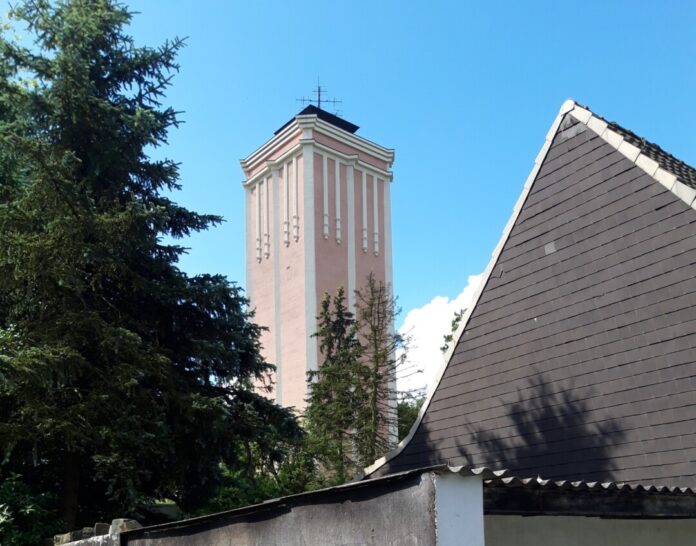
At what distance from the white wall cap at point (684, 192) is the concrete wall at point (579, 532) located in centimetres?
354

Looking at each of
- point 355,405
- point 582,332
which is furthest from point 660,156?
point 355,405

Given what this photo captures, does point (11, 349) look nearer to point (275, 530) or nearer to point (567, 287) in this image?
point (275, 530)

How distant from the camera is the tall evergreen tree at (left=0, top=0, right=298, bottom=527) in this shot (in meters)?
10.3

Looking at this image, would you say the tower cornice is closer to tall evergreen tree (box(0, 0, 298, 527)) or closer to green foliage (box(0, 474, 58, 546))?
tall evergreen tree (box(0, 0, 298, 527))

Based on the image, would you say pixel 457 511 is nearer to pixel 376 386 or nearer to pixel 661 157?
pixel 661 157

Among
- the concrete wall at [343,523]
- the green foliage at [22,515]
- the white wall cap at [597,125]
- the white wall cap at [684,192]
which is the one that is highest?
the white wall cap at [597,125]

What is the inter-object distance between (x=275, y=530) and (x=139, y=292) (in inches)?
297

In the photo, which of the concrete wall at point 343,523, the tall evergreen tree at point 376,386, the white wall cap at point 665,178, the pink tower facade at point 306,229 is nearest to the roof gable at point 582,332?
the white wall cap at point 665,178

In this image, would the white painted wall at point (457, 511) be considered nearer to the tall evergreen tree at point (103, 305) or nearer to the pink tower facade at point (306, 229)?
the tall evergreen tree at point (103, 305)

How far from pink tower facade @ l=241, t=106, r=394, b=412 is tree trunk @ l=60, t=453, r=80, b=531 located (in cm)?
1934

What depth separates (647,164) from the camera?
9.16 m

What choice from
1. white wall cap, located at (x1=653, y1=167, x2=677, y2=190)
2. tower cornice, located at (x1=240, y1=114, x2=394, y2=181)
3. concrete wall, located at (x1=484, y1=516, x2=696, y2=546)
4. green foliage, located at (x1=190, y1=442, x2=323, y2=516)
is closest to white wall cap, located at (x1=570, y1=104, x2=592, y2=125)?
white wall cap, located at (x1=653, y1=167, x2=677, y2=190)

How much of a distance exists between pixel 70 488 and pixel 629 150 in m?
9.14

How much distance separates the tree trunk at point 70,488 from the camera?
36.5 ft
